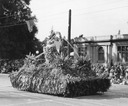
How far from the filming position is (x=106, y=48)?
46625mm

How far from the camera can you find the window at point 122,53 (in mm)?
43653

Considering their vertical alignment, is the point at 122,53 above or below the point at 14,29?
below

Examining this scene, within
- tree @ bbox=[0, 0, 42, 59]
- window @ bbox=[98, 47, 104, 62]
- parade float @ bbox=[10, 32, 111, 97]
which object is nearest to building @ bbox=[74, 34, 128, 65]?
window @ bbox=[98, 47, 104, 62]

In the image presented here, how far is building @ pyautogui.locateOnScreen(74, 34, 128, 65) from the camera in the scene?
4406 centimetres

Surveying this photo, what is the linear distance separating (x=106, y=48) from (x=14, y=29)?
668 inches

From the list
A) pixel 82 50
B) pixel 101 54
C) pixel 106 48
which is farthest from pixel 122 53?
pixel 82 50

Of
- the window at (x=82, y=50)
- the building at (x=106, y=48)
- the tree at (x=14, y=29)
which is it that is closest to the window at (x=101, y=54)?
the building at (x=106, y=48)

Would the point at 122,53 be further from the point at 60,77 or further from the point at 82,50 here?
the point at 60,77

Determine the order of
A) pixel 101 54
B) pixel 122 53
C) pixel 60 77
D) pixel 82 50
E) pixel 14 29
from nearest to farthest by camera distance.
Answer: pixel 60 77, pixel 14 29, pixel 122 53, pixel 101 54, pixel 82 50

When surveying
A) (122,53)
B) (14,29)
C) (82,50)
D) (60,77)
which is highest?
(14,29)

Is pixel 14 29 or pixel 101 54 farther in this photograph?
pixel 101 54

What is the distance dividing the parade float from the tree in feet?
80.1

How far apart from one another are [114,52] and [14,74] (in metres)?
32.8

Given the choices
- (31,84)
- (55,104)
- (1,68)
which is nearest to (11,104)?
(55,104)
